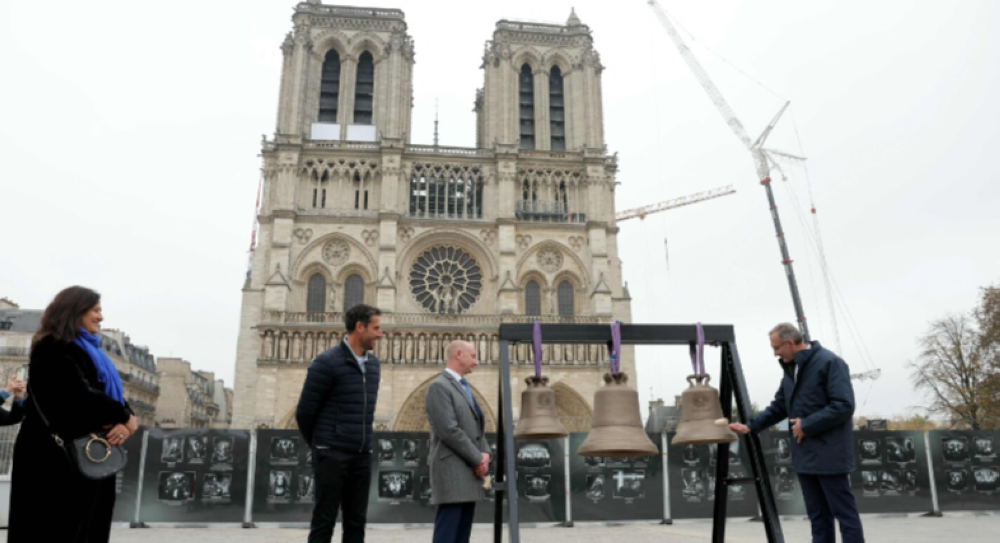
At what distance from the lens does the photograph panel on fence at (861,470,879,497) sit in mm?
11391

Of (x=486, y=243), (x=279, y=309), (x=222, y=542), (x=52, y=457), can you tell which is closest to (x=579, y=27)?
(x=486, y=243)

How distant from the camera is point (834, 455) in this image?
15.0ft

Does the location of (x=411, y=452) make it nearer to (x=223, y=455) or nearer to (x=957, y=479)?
(x=223, y=455)

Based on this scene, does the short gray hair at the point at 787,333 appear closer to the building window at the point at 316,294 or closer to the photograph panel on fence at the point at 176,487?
the photograph panel on fence at the point at 176,487

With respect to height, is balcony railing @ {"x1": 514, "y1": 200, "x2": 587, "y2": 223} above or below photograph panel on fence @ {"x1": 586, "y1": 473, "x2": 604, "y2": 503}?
above

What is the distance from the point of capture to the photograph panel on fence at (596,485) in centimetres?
1098

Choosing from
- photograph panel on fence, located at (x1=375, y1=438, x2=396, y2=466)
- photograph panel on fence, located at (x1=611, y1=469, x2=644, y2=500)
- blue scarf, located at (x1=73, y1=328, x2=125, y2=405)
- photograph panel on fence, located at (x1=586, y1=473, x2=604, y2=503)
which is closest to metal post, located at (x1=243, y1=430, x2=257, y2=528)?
photograph panel on fence, located at (x1=375, y1=438, x2=396, y2=466)

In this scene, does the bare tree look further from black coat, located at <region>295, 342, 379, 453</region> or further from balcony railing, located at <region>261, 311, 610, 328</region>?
black coat, located at <region>295, 342, 379, 453</region>

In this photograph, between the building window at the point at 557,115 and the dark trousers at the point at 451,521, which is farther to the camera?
the building window at the point at 557,115

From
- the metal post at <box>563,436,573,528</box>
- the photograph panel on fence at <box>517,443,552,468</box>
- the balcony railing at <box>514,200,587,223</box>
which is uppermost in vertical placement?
the balcony railing at <box>514,200,587,223</box>

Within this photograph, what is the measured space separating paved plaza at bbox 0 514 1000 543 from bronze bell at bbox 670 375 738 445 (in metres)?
3.46

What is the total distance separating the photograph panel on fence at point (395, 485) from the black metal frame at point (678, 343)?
5698 mm

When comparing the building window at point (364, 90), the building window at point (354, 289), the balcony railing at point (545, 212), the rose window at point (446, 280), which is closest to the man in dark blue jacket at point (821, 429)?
the rose window at point (446, 280)

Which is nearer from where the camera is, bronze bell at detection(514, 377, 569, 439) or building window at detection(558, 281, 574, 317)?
bronze bell at detection(514, 377, 569, 439)
